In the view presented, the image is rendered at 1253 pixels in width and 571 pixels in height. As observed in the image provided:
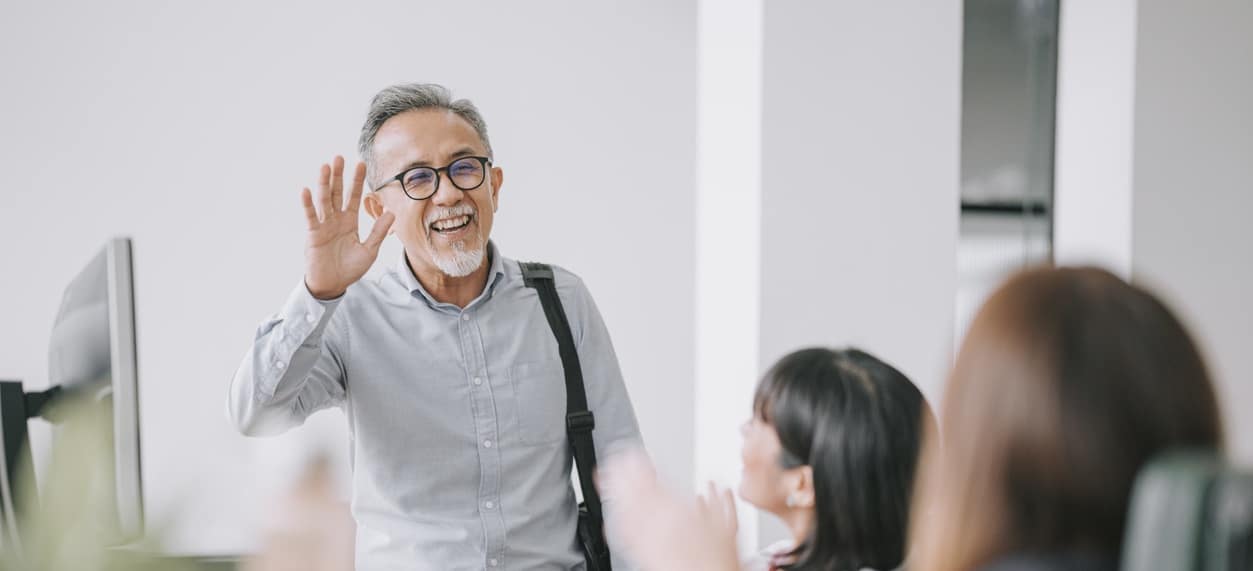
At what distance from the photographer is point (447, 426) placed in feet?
5.74

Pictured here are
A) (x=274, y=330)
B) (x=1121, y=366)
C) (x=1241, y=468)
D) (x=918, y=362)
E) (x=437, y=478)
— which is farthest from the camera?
(x=918, y=362)

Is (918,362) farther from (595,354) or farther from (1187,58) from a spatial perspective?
(1187,58)

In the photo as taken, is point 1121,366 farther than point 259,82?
No

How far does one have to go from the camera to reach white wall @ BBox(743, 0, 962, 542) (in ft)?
7.77

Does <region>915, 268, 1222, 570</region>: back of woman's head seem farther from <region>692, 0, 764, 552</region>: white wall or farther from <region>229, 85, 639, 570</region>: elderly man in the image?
<region>692, 0, 764, 552</region>: white wall

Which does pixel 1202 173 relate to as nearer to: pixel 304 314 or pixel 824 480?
pixel 824 480

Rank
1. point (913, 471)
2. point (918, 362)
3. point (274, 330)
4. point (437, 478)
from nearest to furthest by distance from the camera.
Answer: point (913, 471), point (274, 330), point (437, 478), point (918, 362)

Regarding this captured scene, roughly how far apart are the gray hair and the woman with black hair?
0.85 m

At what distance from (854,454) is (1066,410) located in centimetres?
→ 63

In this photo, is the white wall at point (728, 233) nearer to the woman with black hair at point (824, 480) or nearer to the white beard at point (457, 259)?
the white beard at point (457, 259)

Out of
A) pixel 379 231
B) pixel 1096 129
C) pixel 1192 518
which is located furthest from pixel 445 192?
pixel 1096 129

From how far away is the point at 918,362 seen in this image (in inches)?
97.3

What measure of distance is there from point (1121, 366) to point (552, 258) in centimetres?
238

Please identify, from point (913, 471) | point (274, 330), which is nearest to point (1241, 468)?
point (913, 471)
